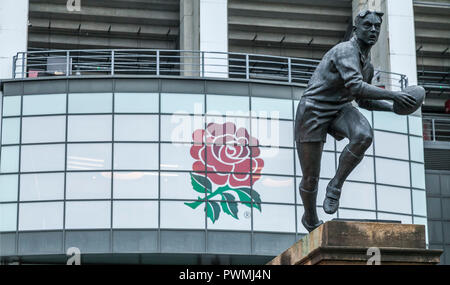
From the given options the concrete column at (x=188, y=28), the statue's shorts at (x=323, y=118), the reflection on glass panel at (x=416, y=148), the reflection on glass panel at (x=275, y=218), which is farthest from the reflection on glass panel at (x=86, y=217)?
the statue's shorts at (x=323, y=118)

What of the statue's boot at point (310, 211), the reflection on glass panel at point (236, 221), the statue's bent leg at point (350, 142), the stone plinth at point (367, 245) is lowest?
the stone plinth at point (367, 245)

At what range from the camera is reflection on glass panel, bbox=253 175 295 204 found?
36938 mm

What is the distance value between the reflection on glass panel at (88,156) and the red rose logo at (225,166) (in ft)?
9.88

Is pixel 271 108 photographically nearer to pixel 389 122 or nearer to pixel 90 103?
pixel 389 122

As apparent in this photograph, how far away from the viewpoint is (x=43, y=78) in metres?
37.5

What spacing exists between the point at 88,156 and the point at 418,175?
1264 cm

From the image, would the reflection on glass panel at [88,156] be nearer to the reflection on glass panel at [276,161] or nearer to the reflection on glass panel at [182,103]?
the reflection on glass panel at [182,103]

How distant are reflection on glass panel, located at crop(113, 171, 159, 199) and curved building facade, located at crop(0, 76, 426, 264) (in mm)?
34

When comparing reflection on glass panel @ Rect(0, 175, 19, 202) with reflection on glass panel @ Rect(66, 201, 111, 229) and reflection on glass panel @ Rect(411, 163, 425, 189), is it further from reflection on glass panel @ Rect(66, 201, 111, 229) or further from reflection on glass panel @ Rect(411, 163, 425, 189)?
reflection on glass panel @ Rect(411, 163, 425, 189)

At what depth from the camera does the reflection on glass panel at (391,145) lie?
39.3 m

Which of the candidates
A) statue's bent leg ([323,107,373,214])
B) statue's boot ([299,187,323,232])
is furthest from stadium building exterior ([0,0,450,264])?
statue's bent leg ([323,107,373,214])

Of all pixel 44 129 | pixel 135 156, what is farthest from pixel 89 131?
pixel 135 156
